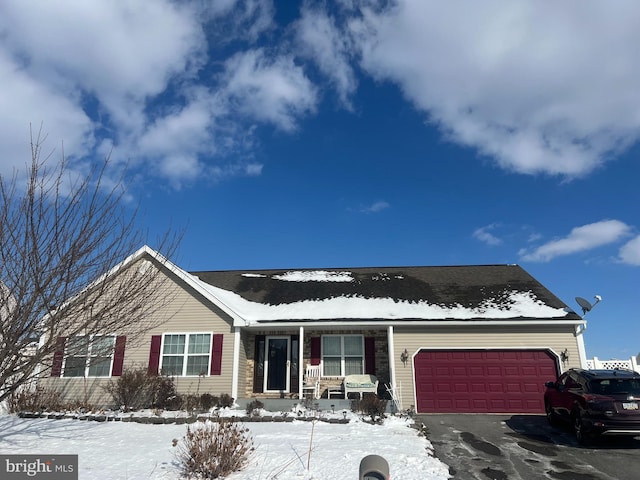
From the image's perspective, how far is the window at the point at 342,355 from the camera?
16.0m

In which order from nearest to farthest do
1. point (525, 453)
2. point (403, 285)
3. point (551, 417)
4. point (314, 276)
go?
point (525, 453) → point (551, 417) → point (403, 285) → point (314, 276)

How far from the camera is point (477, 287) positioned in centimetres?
1784

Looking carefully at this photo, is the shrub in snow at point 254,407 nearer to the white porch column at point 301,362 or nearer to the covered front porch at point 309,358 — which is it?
the white porch column at point 301,362

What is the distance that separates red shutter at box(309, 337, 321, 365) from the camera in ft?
52.8

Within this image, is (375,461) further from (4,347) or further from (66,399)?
(66,399)

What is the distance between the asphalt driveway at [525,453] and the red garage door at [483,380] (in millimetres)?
1848

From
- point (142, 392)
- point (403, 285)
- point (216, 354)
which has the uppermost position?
point (403, 285)

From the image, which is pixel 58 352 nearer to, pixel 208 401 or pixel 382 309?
pixel 208 401

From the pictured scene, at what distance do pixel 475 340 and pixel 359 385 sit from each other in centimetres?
414

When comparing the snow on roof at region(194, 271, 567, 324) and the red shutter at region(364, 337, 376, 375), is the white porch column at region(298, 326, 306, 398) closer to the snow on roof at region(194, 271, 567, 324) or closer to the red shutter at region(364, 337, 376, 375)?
the snow on roof at region(194, 271, 567, 324)

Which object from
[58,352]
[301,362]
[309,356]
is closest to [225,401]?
[301,362]

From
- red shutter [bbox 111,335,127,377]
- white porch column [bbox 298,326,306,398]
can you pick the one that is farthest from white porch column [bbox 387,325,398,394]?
red shutter [bbox 111,335,127,377]

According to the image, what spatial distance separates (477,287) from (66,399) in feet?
50.3

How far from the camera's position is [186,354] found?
15523 mm
